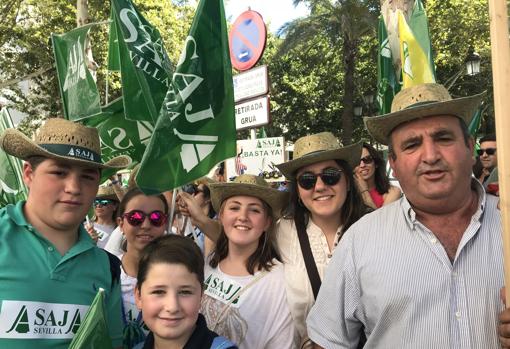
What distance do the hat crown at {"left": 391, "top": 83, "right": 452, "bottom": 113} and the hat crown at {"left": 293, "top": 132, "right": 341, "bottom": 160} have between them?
2.53 ft

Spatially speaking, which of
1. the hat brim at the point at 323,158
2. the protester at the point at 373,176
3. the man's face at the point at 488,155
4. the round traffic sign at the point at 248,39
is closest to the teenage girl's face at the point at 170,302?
the hat brim at the point at 323,158

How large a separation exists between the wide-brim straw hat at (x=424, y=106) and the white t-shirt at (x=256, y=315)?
109 centimetres

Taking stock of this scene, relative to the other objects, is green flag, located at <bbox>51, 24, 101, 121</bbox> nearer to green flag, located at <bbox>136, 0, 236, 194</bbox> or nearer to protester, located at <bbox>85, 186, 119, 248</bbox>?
protester, located at <bbox>85, 186, 119, 248</bbox>

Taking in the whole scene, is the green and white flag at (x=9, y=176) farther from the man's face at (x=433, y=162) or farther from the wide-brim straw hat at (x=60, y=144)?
the man's face at (x=433, y=162)

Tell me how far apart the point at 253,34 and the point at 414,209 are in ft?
16.4

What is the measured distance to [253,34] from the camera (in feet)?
22.1

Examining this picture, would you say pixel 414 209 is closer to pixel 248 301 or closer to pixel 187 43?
pixel 248 301

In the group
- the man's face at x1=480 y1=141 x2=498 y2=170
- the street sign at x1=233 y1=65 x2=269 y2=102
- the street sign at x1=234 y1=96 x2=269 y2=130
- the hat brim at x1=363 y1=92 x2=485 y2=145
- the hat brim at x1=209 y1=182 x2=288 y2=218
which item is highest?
the street sign at x1=233 y1=65 x2=269 y2=102

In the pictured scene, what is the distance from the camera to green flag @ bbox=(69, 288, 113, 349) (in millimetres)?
1896

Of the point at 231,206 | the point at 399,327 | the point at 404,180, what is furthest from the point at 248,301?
the point at 404,180

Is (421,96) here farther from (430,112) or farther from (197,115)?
(197,115)

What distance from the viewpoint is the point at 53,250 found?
7.26 ft

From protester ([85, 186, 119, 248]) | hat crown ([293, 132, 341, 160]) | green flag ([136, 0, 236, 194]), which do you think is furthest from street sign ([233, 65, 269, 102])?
hat crown ([293, 132, 341, 160])

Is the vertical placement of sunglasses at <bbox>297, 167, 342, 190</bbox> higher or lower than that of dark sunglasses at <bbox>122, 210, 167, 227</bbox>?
higher
